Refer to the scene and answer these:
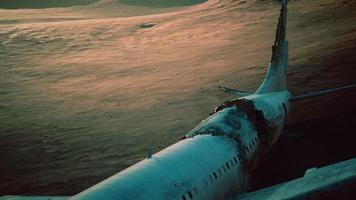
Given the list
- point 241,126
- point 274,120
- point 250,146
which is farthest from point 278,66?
point 250,146

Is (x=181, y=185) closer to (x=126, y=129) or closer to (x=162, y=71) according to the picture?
(x=126, y=129)

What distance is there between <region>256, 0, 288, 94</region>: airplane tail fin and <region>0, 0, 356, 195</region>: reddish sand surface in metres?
3.69

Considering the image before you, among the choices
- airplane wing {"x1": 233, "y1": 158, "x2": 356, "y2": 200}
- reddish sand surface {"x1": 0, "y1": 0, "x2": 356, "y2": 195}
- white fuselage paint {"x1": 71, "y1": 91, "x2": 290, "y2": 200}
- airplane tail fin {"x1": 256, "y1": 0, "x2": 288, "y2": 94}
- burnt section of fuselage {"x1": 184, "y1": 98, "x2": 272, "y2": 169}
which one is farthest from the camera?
reddish sand surface {"x1": 0, "y1": 0, "x2": 356, "y2": 195}

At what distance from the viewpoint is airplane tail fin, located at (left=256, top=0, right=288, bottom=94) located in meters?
29.5

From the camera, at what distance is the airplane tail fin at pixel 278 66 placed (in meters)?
29.5

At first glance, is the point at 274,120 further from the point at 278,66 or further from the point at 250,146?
the point at 278,66

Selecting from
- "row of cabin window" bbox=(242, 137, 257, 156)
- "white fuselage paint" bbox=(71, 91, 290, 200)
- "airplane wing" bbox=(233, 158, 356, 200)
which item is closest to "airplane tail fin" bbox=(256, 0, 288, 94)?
"white fuselage paint" bbox=(71, 91, 290, 200)

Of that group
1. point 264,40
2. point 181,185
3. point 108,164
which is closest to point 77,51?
point 264,40

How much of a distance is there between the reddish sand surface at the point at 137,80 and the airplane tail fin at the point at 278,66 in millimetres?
3691

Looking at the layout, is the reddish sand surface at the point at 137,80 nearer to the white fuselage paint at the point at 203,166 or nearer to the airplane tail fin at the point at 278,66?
the white fuselage paint at the point at 203,166

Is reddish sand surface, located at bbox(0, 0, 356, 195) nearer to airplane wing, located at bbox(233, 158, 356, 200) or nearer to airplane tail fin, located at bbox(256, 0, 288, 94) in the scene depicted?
airplane tail fin, located at bbox(256, 0, 288, 94)

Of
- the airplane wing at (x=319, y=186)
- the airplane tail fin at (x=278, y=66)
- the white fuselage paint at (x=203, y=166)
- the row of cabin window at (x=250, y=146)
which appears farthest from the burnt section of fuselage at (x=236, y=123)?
the airplane tail fin at (x=278, y=66)

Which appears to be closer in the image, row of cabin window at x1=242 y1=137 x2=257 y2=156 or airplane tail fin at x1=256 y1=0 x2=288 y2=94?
row of cabin window at x1=242 y1=137 x2=257 y2=156

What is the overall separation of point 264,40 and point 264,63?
14.9 m
